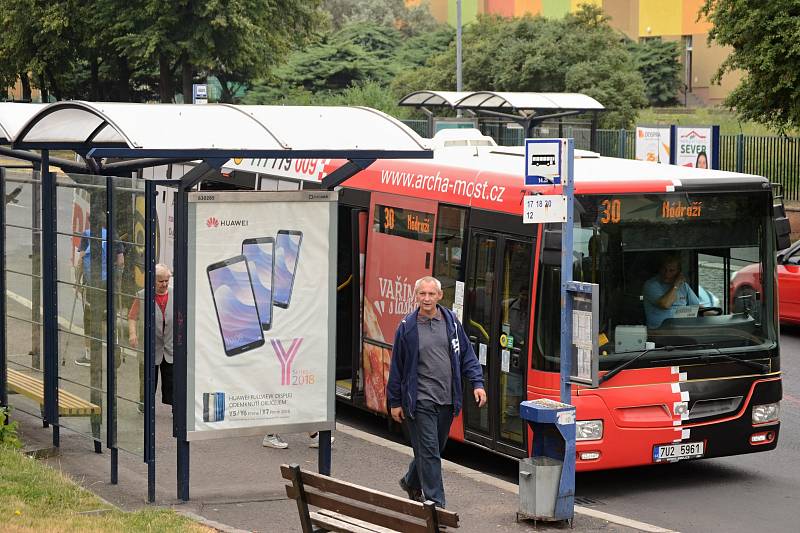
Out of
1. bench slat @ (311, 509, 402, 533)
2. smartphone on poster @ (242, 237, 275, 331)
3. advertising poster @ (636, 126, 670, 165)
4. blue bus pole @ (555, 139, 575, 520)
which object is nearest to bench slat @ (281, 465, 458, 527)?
bench slat @ (311, 509, 402, 533)

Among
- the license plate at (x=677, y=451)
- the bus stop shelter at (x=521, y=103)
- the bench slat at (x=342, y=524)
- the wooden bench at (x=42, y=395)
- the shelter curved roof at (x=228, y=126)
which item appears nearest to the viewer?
the bench slat at (x=342, y=524)

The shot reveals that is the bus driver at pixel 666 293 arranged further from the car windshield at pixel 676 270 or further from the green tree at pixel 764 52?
the green tree at pixel 764 52

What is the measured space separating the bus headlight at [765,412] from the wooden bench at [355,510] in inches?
191

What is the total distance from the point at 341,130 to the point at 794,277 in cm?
1185

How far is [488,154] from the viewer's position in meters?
12.9

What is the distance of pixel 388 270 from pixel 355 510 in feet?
A: 19.4

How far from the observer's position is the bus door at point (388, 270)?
40.0 ft

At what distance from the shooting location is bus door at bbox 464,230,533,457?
34.6ft

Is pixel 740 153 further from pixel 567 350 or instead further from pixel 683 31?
pixel 683 31

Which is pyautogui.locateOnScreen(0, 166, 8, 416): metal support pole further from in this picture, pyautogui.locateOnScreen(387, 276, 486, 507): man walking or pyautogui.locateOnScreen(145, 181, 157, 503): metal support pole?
pyautogui.locateOnScreen(387, 276, 486, 507): man walking

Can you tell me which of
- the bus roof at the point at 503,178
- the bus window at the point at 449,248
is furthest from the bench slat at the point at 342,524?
the bus window at the point at 449,248

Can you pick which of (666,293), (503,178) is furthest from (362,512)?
(503,178)

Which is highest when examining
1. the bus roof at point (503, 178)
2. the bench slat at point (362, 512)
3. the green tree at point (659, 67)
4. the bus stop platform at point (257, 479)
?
the green tree at point (659, 67)

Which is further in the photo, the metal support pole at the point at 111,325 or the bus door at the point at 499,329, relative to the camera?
the bus door at the point at 499,329
